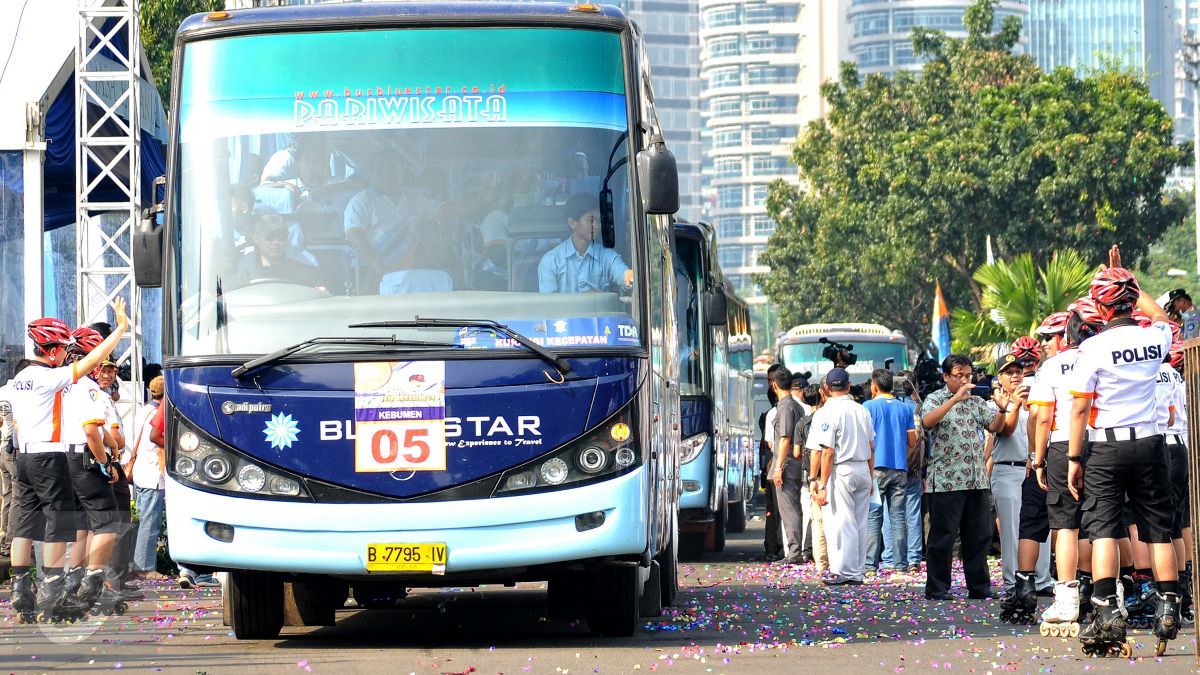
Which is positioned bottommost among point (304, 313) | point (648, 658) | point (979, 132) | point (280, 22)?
point (648, 658)

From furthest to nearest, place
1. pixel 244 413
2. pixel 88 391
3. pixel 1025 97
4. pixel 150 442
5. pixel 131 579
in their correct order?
pixel 1025 97 < pixel 150 442 < pixel 131 579 < pixel 88 391 < pixel 244 413

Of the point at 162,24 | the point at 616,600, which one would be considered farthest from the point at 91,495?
the point at 162,24

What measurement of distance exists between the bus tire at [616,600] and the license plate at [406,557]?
1207 mm

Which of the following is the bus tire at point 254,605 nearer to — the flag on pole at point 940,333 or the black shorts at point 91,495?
the black shorts at point 91,495

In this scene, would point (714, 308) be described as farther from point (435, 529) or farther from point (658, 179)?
point (435, 529)

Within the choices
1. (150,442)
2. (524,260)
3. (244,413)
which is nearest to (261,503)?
(244,413)

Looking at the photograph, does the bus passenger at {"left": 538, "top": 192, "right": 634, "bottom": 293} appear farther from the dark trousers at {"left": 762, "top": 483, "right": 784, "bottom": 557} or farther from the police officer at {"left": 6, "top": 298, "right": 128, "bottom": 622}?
the dark trousers at {"left": 762, "top": 483, "right": 784, "bottom": 557}

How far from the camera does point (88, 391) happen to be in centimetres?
1242

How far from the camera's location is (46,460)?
12.3 metres

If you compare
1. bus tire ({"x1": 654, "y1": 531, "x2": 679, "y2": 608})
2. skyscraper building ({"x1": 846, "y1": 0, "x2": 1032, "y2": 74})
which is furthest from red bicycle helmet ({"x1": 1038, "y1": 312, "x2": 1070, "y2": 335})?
skyscraper building ({"x1": 846, "y1": 0, "x2": 1032, "y2": 74})

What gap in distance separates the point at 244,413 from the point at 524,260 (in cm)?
160

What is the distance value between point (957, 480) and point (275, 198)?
5.81m

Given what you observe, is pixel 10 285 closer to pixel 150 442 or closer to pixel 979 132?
pixel 150 442

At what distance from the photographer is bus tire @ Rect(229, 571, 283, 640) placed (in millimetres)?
10703
